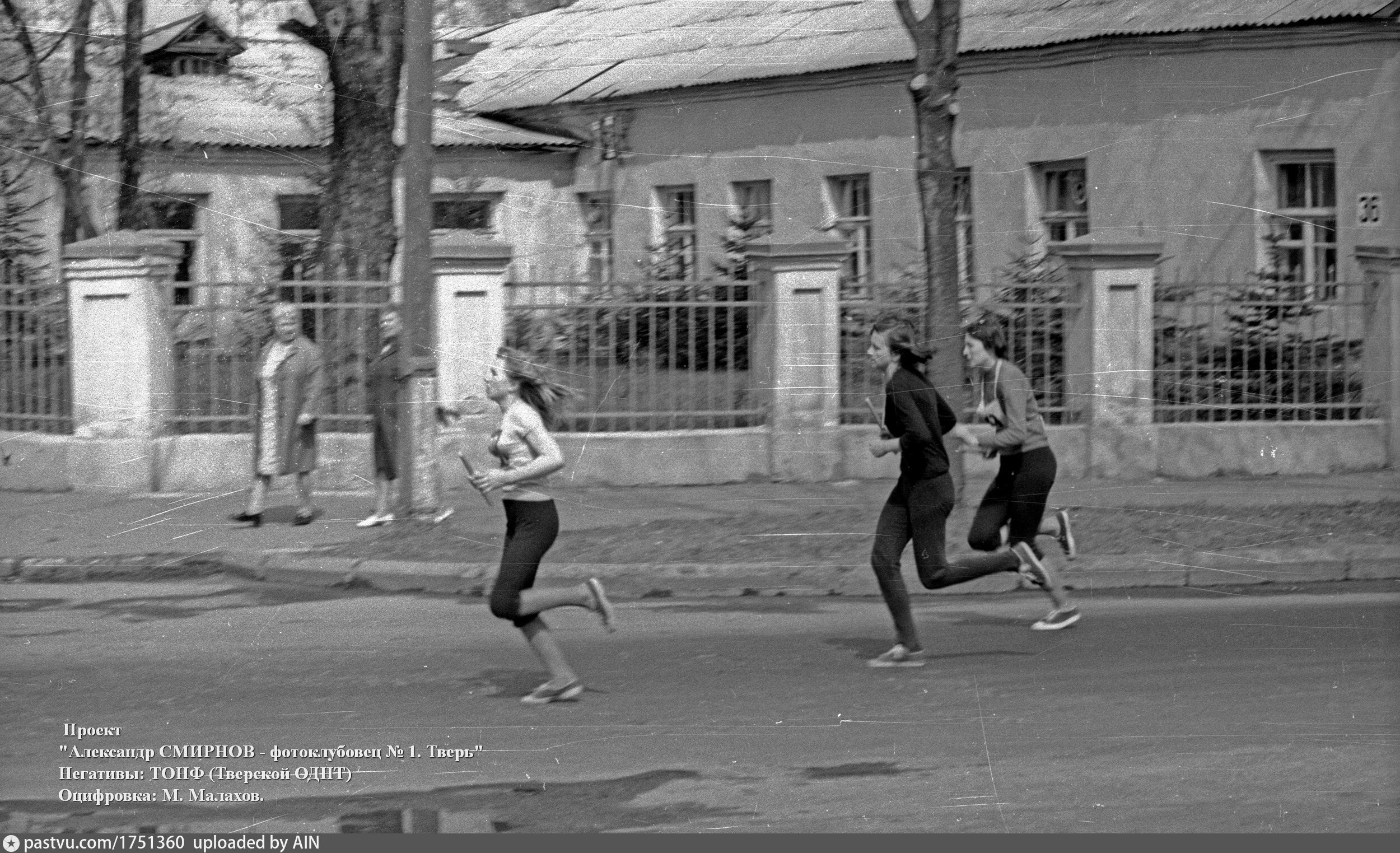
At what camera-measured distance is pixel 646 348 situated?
13.8 metres

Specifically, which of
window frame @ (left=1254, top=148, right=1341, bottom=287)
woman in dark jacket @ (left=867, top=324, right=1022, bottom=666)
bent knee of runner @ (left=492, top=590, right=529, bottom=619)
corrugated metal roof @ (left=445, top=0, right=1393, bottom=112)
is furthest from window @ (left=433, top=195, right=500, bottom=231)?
bent knee of runner @ (left=492, top=590, right=529, bottom=619)

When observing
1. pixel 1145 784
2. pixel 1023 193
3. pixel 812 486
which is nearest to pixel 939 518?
pixel 1145 784

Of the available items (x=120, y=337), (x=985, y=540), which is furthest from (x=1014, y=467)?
(x=120, y=337)

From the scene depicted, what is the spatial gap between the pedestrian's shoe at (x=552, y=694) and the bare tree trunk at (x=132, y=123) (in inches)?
275

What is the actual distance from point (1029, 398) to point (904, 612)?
1471 millimetres

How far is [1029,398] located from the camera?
25.9 ft

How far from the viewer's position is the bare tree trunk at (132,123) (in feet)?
37.1

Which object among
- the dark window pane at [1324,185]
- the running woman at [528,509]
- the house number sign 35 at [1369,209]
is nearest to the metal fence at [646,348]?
the house number sign 35 at [1369,209]

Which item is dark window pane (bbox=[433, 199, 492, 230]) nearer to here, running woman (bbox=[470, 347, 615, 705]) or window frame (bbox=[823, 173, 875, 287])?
window frame (bbox=[823, 173, 875, 287])

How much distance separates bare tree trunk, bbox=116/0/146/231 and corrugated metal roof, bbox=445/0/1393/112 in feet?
7.58

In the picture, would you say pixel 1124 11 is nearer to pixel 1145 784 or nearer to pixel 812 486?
pixel 812 486

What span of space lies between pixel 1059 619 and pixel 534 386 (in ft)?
10.0

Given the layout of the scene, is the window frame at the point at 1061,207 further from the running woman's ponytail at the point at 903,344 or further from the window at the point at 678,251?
the running woman's ponytail at the point at 903,344

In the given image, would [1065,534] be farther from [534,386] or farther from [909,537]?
[534,386]
